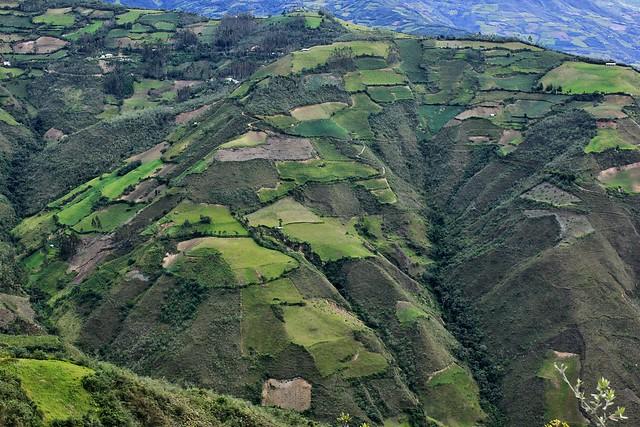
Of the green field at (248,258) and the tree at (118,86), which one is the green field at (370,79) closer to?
the green field at (248,258)

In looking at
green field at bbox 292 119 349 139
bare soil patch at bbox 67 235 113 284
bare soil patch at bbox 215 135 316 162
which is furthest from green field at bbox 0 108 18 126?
green field at bbox 292 119 349 139

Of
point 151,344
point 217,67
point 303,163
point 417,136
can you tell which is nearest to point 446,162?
point 417,136

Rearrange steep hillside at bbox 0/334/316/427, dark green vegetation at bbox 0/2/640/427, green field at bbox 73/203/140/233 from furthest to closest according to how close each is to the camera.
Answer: green field at bbox 73/203/140/233 → dark green vegetation at bbox 0/2/640/427 → steep hillside at bbox 0/334/316/427

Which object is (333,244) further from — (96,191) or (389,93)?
(389,93)

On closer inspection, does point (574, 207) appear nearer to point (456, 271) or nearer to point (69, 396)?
point (456, 271)

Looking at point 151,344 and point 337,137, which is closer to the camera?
point 151,344

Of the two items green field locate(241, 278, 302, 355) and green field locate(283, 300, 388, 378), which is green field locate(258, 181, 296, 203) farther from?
green field locate(283, 300, 388, 378)
